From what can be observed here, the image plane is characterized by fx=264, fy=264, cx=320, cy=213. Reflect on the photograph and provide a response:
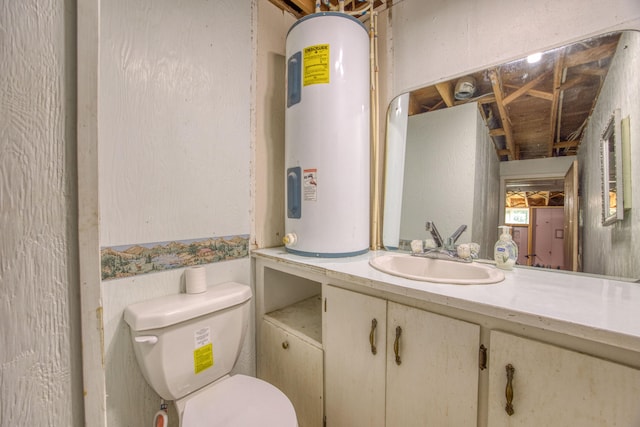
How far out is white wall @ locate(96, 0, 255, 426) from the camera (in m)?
0.99

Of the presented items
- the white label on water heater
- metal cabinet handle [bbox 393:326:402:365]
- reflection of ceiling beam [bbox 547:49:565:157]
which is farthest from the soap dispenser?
the white label on water heater

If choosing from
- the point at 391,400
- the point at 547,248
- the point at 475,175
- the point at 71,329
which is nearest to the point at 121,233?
the point at 71,329

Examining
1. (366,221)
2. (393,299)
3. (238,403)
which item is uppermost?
(366,221)

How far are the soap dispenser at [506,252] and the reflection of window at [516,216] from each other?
129 mm

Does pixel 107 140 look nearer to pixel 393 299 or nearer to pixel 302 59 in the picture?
pixel 302 59

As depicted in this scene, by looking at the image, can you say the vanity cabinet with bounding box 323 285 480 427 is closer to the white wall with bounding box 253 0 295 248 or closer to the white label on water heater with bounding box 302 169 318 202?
the white label on water heater with bounding box 302 169 318 202

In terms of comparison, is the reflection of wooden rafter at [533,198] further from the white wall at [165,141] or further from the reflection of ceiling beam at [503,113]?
the white wall at [165,141]

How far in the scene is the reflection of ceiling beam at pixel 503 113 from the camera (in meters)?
1.18

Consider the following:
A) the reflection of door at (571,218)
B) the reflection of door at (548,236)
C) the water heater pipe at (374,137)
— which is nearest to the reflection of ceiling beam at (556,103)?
the reflection of door at (571,218)

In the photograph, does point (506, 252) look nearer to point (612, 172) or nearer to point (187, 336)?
point (612, 172)

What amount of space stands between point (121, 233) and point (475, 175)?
155 cm

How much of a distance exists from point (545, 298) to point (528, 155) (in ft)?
2.27

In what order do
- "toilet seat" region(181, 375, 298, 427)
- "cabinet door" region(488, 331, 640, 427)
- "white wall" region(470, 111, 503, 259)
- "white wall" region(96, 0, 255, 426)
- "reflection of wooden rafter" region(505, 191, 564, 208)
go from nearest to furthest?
1. "cabinet door" region(488, 331, 640, 427)
2. "toilet seat" region(181, 375, 298, 427)
3. "white wall" region(96, 0, 255, 426)
4. "reflection of wooden rafter" region(505, 191, 564, 208)
5. "white wall" region(470, 111, 503, 259)

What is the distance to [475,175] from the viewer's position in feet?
4.15
